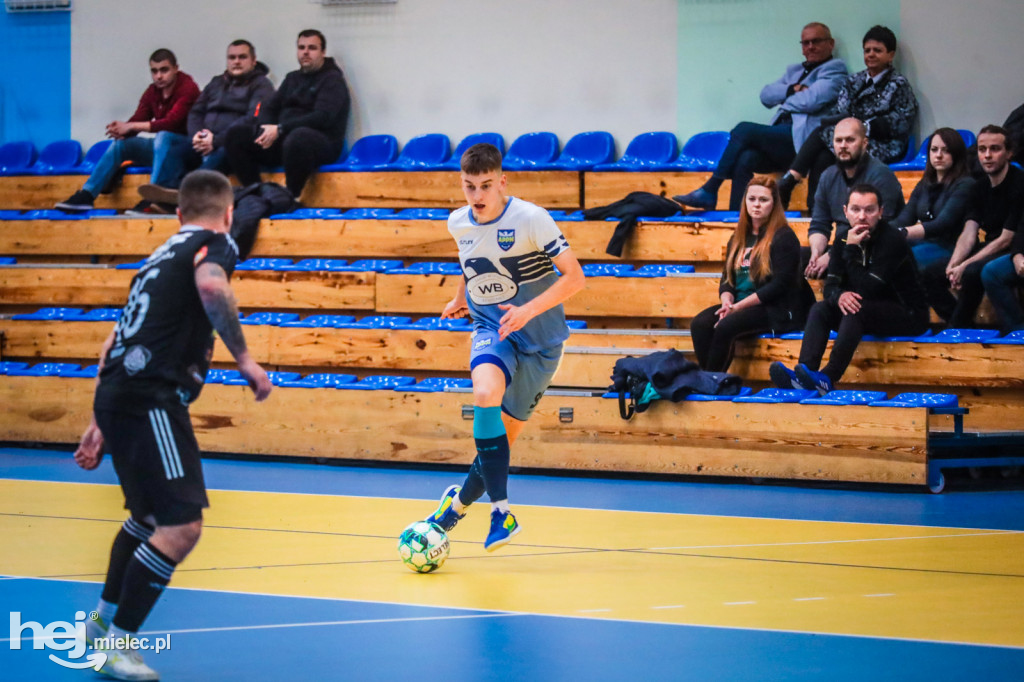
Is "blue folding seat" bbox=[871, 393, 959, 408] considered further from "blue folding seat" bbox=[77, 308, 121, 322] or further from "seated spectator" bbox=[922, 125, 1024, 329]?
"blue folding seat" bbox=[77, 308, 121, 322]

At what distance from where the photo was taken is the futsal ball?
448 cm

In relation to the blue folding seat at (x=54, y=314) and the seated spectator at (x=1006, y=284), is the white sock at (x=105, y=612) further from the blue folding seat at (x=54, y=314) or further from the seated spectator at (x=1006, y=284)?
the blue folding seat at (x=54, y=314)

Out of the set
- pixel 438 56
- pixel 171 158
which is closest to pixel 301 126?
pixel 171 158

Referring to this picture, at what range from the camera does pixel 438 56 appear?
36.9ft

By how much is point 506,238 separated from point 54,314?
19.7ft

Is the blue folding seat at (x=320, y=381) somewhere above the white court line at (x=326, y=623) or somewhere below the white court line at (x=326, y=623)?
below

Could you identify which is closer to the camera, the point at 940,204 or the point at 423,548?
the point at 423,548

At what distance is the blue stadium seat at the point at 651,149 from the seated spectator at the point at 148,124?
4.13 meters

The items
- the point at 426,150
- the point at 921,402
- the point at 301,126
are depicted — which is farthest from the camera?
the point at 426,150

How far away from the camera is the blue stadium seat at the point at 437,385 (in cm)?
785

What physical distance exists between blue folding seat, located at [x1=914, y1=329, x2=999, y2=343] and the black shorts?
5.15 m

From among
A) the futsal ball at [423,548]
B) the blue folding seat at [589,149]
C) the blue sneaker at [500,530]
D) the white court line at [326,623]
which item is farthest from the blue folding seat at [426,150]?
the white court line at [326,623]

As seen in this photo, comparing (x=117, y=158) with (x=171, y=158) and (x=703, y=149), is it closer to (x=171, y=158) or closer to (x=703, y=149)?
(x=171, y=158)

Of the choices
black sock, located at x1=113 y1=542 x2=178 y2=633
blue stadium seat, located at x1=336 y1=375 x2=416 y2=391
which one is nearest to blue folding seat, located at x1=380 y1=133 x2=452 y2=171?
blue stadium seat, located at x1=336 y1=375 x2=416 y2=391
